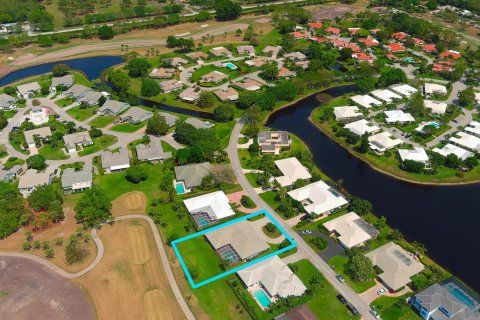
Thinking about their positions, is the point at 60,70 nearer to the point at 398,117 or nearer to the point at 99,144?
the point at 99,144

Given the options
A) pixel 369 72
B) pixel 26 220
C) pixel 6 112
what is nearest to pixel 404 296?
pixel 26 220

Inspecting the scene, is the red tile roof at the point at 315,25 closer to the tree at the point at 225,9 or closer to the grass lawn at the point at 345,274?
the tree at the point at 225,9

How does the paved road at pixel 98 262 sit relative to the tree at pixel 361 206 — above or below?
below

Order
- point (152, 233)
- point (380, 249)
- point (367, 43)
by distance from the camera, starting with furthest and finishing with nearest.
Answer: point (367, 43)
point (152, 233)
point (380, 249)

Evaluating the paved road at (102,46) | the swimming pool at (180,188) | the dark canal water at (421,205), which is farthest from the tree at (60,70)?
the swimming pool at (180,188)

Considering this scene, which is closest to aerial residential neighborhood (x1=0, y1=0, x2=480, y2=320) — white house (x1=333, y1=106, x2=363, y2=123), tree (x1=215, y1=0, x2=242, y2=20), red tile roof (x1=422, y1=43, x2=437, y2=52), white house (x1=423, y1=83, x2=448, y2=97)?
white house (x1=333, y1=106, x2=363, y2=123)

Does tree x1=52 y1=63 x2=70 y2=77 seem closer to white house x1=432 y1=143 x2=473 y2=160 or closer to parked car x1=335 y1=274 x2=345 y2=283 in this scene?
parked car x1=335 y1=274 x2=345 y2=283

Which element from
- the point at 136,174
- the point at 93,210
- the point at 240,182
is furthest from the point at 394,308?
the point at 136,174

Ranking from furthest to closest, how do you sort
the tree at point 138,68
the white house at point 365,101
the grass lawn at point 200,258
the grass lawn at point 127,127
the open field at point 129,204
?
the tree at point 138,68, the white house at point 365,101, the grass lawn at point 127,127, the open field at point 129,204, the grass lawn at point 200,258

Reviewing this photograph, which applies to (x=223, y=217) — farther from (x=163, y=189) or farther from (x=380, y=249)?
(x=380, y=249)
